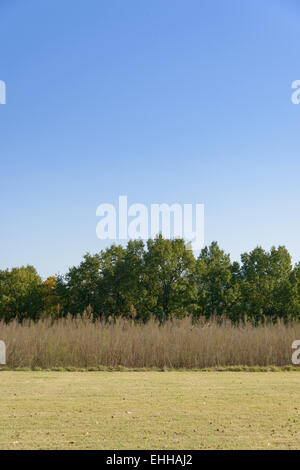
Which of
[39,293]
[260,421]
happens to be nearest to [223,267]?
[39,293]

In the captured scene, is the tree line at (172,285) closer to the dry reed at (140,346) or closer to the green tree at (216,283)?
the green tree at (216,283)

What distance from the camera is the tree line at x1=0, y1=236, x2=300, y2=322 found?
34219 millimetres

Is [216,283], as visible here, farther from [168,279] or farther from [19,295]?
[19,295]

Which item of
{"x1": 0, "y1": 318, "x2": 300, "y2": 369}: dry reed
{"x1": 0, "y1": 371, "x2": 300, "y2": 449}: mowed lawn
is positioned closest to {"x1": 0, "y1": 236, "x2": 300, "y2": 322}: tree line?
{"x1": 0, "y1": 318, "x2": 300, "y2": 369}: dry reed

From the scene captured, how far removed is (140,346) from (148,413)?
7.72 metres

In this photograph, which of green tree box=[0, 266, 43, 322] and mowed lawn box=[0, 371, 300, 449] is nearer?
mowed lawn box=[0, 371, 300, 449]

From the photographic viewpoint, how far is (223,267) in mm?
37062

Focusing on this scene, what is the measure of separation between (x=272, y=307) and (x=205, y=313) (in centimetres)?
450

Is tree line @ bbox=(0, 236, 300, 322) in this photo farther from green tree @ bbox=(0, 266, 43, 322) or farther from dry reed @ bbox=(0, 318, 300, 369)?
dry reed @ bbox=(0, 318, 300, 369)

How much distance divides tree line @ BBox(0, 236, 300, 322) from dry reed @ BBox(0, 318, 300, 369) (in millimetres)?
17296

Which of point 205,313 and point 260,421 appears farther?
point 205,313

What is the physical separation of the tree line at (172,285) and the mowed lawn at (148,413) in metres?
22.5

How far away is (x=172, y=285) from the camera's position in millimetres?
34781
